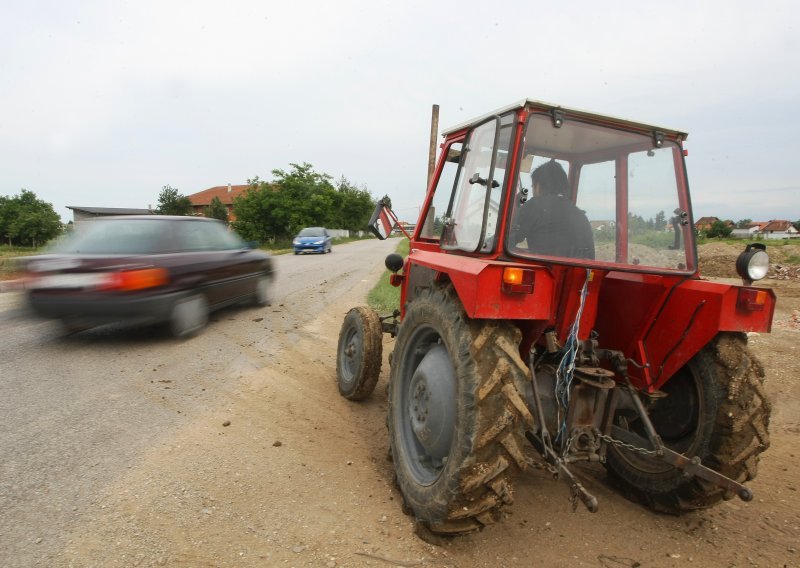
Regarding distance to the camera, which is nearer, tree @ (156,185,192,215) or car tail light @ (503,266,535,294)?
car tail light @ (503,266,535,294)

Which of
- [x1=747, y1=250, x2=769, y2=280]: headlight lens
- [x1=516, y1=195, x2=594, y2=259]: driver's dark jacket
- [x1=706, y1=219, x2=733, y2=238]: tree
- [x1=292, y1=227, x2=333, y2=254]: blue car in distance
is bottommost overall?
[x1=292, y1=227, x2=333, y2=254]: blue car in distance

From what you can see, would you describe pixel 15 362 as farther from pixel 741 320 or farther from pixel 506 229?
pixel 741 320

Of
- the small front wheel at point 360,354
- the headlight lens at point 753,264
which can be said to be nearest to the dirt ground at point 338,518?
the small front wheel at point 360,354

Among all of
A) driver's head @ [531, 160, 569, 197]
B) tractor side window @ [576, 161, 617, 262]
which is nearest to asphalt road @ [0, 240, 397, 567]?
driver's head @ [531, 160, 569, 197]

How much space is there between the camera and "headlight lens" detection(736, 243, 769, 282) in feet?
8.09

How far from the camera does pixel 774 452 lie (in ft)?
12.4

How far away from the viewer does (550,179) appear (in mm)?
2990

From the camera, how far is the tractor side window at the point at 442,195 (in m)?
3.47

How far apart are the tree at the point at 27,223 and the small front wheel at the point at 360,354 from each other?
50947mm

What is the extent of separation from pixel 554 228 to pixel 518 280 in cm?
66

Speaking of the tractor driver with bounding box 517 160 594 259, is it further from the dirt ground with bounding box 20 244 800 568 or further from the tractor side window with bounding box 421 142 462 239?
the dirt ground with bounding box 20 244 800 568

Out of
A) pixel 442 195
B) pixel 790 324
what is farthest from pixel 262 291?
pixel 790 324

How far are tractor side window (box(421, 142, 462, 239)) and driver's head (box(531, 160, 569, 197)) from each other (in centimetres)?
62

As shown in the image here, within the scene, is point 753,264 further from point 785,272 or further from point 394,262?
point 785,272
